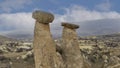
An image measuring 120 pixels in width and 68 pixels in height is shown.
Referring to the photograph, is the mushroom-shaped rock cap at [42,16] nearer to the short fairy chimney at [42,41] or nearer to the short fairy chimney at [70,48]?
the short fairy chimney at [42,41]

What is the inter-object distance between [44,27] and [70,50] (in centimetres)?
265

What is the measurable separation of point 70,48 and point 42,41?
2.57m

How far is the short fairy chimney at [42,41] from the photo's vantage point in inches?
672

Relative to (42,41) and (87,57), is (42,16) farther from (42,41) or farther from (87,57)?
(87,57)

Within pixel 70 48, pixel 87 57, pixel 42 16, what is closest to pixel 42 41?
pixel 42 16

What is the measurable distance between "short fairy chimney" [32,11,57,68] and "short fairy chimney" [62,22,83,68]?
187 centimetres

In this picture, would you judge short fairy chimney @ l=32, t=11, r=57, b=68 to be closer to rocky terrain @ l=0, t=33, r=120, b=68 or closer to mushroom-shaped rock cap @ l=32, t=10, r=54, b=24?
mushroom-shaped rock cap @ l=32, t=10, r=54, b=24

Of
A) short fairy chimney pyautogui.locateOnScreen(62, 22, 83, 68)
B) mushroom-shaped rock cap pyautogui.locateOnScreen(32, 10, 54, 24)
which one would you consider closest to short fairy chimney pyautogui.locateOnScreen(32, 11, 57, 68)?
mushroom-shaped rock cap pyautogui.locateOnScreen(32, 10, 54, 24)

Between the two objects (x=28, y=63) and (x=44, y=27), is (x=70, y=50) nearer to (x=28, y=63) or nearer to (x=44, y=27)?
(x=44, y=27)

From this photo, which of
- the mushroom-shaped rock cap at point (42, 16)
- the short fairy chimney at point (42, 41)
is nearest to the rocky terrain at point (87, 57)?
the short fairy chimney at point (42, 41)

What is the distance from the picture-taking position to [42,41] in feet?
56.2

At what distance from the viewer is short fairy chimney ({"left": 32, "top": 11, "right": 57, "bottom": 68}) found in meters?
17.1

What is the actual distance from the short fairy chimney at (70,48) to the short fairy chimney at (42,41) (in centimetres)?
187

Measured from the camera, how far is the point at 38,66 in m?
17.1
